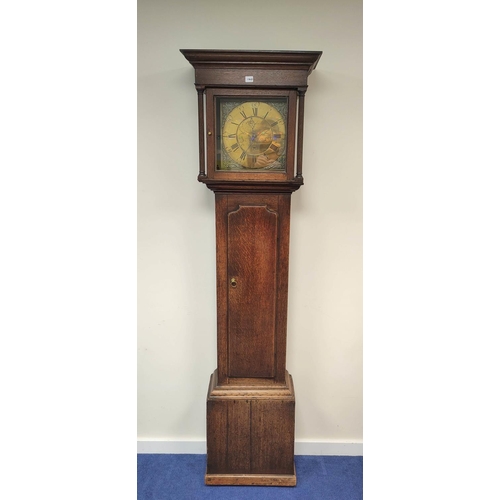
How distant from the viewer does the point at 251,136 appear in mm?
1826

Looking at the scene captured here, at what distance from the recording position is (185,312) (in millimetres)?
2131

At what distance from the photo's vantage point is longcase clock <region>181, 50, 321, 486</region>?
1761 mm

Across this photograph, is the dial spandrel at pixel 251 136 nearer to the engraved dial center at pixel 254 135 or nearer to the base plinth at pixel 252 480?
the engraved dial center at pixel 254 135

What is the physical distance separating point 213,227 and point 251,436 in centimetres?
105

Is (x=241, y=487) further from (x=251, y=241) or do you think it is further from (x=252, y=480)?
(x=251, y=241)

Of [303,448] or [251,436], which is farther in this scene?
[303,448]

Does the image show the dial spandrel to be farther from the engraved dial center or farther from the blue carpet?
the blue carpet

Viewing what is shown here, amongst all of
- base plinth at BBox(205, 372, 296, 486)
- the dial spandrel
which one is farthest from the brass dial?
base plinth at BBox(205, 372, 296, 486)

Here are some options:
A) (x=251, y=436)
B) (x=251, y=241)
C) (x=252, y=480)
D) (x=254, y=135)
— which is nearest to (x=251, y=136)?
(x=254, y=135)

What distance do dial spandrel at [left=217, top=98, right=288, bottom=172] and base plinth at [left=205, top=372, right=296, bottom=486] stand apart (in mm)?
1084

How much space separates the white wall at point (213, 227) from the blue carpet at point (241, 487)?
0.11 meters
